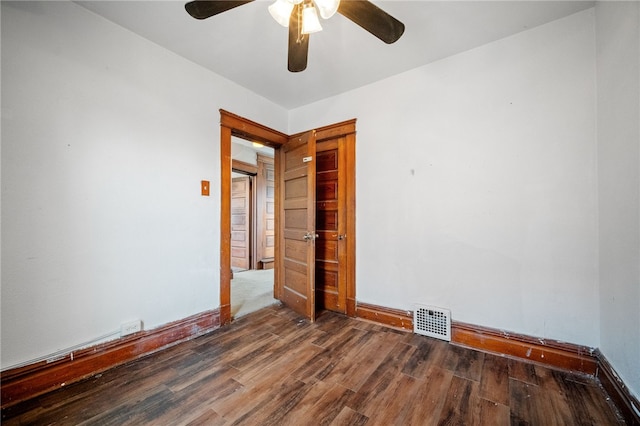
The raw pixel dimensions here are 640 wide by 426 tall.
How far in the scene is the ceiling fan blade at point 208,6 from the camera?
4.20ft

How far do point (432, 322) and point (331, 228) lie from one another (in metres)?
1.42

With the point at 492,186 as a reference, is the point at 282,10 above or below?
above

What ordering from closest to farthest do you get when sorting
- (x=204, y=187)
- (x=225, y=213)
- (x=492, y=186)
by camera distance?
(x=492, y=186) → (x=204, y=187) → (x=225, y=213)

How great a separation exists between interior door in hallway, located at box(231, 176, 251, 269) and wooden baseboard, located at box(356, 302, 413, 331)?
3.49 metres

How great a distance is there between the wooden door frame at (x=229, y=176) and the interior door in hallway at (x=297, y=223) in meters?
0.28

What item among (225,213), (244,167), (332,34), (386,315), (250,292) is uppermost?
(332,34)

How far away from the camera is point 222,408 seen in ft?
4.49

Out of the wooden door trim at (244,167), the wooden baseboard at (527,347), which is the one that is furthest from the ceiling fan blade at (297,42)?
the wooden door trim at (244,167)

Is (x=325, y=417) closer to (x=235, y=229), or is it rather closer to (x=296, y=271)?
(x=296, y=271)

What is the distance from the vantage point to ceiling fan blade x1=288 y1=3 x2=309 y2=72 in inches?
56.4

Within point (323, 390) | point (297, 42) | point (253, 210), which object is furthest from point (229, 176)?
point (253, 210)

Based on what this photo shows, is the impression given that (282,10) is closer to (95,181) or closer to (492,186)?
(95,181)

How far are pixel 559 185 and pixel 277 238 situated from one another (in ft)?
9.31

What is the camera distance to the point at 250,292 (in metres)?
3.61
